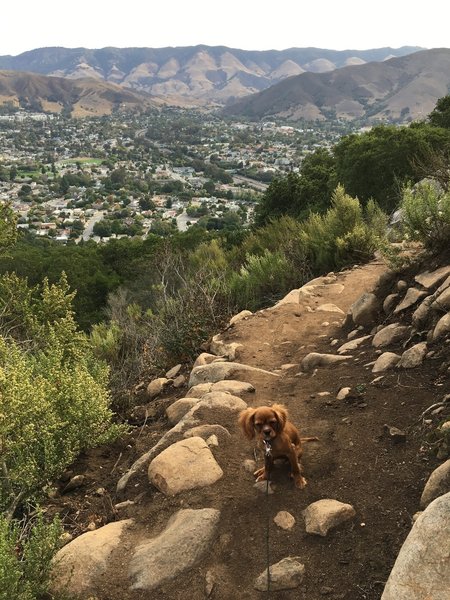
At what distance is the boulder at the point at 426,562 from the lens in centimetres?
236

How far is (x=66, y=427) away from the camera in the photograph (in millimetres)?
4941

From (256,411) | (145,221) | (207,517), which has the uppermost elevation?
(256,411)

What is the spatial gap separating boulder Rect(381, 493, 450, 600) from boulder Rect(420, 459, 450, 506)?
42cm

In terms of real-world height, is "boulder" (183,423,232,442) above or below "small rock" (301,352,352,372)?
below

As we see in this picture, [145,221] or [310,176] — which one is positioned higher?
[310,176]

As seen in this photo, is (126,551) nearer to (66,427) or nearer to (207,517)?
(207,517)

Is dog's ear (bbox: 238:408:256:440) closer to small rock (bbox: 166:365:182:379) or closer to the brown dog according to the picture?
the brown dog

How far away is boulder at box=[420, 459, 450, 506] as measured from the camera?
9.81 ft

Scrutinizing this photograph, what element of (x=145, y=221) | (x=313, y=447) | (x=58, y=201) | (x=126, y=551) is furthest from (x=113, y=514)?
(x=58, y=201)

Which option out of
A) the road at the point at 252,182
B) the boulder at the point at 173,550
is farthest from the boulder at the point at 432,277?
the road at the point at 252,182

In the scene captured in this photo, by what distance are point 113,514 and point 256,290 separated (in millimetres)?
6499

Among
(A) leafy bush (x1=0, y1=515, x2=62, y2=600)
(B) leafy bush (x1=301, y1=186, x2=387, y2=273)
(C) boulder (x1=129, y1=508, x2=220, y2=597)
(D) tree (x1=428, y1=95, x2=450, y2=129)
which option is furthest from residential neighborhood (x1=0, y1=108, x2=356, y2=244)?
(A) leafy bush (x1=0, y1=515, x2=62, y2=600)

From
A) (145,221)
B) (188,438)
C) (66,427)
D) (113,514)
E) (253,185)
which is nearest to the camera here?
(113,514)

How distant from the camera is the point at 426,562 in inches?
95.9
